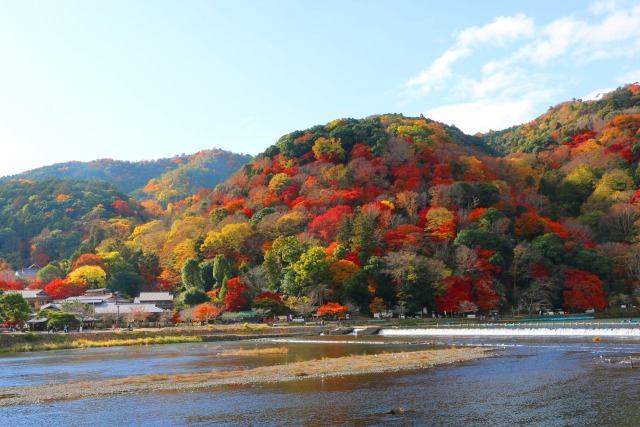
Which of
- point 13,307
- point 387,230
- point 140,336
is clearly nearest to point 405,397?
point 140,336

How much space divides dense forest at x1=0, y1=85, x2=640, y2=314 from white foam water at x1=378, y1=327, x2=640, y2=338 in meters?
10.5

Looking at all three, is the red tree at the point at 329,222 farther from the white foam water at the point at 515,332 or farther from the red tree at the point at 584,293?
the red tree at the point at 584,293

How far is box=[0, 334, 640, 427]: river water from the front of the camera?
16.8 m

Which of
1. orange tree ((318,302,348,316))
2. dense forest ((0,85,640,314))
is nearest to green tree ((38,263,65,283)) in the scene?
dense forest ((0,85,640,314))

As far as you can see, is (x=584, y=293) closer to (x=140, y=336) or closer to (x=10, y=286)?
(x=140, y=336)

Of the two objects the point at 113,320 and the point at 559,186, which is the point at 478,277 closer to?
the point at 559,186

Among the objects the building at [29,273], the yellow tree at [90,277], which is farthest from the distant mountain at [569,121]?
the building at [29,273]

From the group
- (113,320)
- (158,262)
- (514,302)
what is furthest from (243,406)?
(158,262)

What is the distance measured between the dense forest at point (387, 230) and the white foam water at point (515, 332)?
34.5 ft

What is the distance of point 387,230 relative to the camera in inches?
2665

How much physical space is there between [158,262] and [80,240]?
28.0m

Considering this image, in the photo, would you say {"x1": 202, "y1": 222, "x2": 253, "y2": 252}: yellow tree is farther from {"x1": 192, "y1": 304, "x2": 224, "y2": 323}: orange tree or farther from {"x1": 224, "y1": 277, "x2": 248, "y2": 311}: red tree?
{"x1": 192, "y1": 304, "x2": 224, "y2": 323}: orange tree

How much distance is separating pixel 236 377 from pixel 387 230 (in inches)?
1721

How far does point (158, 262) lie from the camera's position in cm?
8281
